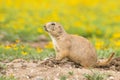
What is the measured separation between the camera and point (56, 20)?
1449cm

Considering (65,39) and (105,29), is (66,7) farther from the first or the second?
(65,39)

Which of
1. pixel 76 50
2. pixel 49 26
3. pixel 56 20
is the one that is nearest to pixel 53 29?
pixel 49 26

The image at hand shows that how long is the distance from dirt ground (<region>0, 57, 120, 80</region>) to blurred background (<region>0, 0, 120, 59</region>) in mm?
915

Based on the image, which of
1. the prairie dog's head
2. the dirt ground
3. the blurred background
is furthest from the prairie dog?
the blurred background

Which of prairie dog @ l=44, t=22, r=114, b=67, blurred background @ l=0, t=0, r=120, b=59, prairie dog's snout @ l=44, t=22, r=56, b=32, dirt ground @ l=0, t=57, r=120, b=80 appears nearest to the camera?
dirt ground @ l=0, t=57, r=120, b=80

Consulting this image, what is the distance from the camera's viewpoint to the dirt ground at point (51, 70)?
756cm

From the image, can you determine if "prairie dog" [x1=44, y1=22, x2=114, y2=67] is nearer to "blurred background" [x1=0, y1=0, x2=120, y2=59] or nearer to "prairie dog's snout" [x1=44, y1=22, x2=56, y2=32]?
"prairie dog's snout" [x1=44, y1=22, x2=56, y2=32]

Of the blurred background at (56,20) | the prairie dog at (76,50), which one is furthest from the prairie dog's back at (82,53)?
the blurred background at (56,20)

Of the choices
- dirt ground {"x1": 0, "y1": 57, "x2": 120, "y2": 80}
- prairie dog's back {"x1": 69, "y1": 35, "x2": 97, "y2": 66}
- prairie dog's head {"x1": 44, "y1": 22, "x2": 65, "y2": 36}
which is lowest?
dirt ground {"x1": 0, "y1": 57, "x2": 120, "y2": 80}

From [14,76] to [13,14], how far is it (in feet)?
26.5

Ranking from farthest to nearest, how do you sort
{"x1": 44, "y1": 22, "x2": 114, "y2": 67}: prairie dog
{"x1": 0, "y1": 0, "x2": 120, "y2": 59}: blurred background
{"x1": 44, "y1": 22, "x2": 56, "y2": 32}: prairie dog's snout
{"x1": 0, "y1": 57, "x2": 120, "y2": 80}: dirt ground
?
{"x1": 0, "y1": 0, "x2": 120, "y2": 59}: blurred background → {"x1": 44, "y1": 22, "x2": 56, "y2": 32}: prairie dog's snout → {"x1": 44, "y1": 22, "x2": 114, "y2": 67}: prairie dog → {"x1": 0, "y1": 57, "x2": 120, "y2": 80}: dirt ground

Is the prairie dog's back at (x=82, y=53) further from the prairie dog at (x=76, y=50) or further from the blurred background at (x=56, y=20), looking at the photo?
the blurred background at (x=56, y=20)

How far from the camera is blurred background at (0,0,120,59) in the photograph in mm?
11812

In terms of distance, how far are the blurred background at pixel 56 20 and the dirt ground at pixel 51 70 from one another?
3.00 ft
